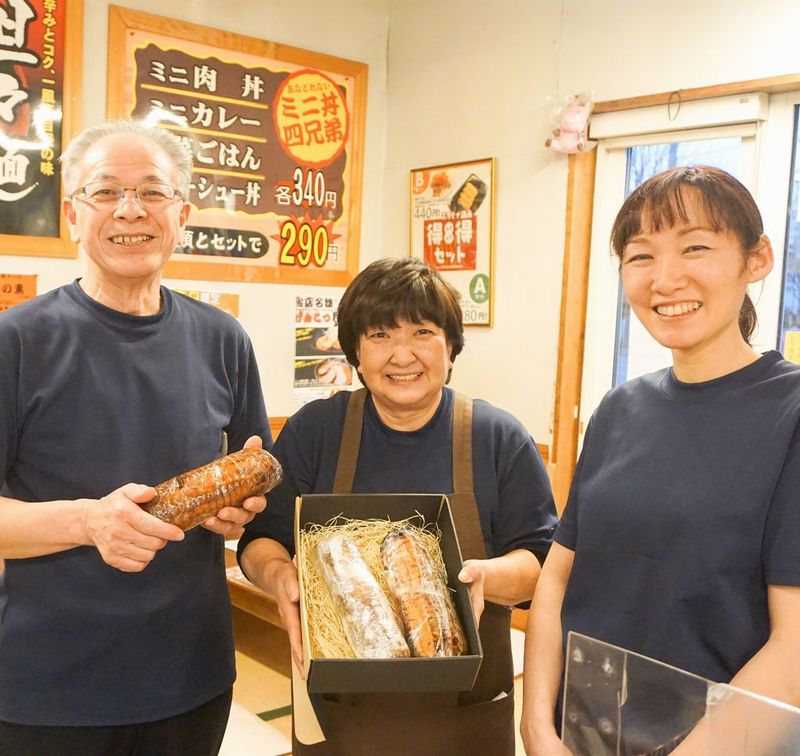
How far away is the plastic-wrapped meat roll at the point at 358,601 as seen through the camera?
1.32 metres

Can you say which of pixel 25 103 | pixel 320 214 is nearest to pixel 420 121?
pixel 320 214

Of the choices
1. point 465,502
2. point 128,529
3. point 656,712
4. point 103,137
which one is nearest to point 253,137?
point 103,137

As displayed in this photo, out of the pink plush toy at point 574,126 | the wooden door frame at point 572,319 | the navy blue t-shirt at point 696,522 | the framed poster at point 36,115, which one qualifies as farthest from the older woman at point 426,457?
the framed poster at point 36,115

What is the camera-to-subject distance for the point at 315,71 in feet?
13.6

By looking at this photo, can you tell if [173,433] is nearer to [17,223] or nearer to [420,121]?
[17,223]

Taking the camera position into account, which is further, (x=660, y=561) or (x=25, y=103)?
(x=25, y=103)

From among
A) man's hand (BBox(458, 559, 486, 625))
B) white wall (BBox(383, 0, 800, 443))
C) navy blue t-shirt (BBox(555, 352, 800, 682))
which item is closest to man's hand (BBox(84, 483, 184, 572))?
man's hand (BBox(458, 559, 486, 625))

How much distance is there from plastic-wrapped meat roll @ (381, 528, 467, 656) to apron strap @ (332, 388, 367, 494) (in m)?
0.19

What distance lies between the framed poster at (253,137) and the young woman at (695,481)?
9.11ft

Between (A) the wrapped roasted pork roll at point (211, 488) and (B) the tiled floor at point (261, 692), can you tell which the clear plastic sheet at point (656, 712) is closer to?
(A) the wrapped roasted pork roll at point (211, 488)

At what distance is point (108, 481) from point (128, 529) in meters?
0.24

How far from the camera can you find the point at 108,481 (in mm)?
1588

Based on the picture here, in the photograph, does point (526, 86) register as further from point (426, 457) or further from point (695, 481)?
point (695, 481)

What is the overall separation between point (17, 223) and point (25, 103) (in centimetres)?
47
